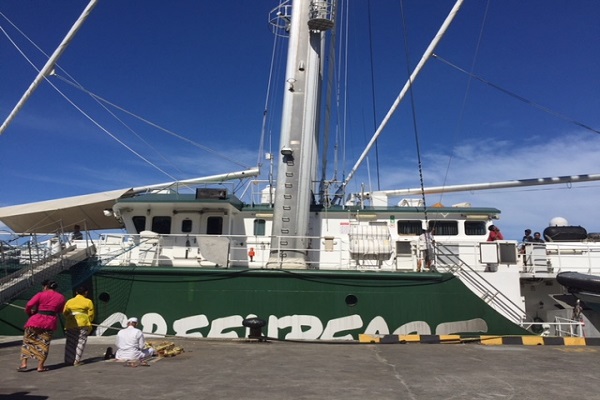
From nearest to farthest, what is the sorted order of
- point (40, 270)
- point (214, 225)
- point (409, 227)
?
1. point (40, 270)
2. point (214, 225)
3. point (409, 227)

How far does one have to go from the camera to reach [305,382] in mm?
7094

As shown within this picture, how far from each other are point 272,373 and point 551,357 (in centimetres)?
566

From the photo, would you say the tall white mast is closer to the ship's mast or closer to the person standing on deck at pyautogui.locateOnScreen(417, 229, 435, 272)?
the ship's mast

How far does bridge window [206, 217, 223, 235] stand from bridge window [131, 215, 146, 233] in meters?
2.18

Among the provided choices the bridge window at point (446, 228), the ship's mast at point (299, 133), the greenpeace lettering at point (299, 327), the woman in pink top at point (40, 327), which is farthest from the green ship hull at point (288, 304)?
the woman in pink top at point (40, 327)

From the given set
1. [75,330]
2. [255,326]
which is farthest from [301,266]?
[75,330]

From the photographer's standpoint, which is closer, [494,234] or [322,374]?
[322,374]

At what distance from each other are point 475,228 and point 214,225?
8.96 meters

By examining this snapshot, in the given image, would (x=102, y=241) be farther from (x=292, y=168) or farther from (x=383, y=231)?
(x=383, y=231)

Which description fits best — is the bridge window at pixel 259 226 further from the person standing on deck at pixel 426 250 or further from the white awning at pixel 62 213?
the white awning at pixel 62 213

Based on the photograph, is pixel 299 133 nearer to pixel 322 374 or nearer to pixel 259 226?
pixel 259 226

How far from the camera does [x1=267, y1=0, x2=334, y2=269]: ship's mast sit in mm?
14141

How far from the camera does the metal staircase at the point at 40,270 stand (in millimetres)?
11312

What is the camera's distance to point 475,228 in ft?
55.0
